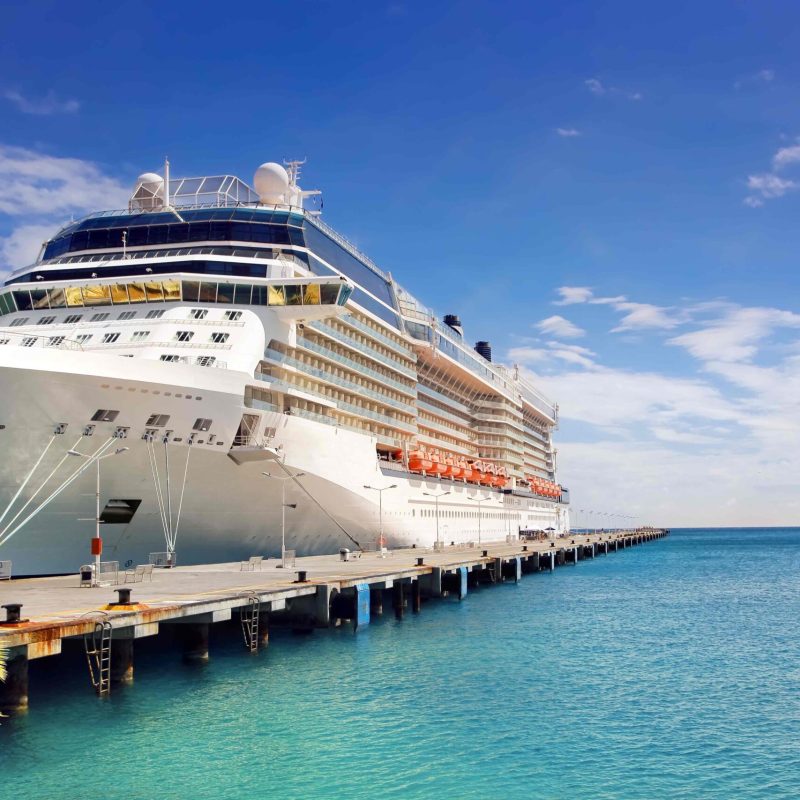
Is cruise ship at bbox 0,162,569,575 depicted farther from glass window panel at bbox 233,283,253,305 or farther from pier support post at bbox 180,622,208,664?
pier support post at bbox 180,622,208,664

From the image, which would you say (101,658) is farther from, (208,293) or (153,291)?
(153,291)

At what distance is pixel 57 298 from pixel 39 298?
0.97 meters

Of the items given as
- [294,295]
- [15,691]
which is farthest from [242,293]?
[15,691]

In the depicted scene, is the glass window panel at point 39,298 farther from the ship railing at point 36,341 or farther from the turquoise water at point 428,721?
the turquoise water at point 428,721

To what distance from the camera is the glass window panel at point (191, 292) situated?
40562 millimetres

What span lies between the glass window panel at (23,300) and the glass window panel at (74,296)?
2.19 metres

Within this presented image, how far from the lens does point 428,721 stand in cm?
2052

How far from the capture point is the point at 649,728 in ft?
67.2

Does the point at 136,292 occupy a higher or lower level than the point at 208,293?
higher

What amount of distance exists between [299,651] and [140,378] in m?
11.4

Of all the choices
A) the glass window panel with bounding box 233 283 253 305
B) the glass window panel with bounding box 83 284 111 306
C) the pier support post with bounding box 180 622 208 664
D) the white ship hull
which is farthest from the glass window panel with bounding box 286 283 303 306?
the pier support post with bounding box 180 622 208 664

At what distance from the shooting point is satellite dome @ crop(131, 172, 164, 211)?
171ft

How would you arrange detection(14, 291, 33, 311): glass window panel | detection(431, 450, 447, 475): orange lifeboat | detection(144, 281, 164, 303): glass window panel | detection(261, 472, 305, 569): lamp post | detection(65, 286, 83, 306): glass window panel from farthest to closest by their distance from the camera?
detection(431, 450, 447, 475): orange lifeboat, detection(14, 291, 33, 311): glass window panel, detection(65, 286, 83, 306): glass window panel, detection(144, 281, 164, 303): glass window panel, detection(261, 472, 305, 569): lamp post

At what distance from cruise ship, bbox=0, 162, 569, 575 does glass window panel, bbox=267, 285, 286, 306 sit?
7 cm
